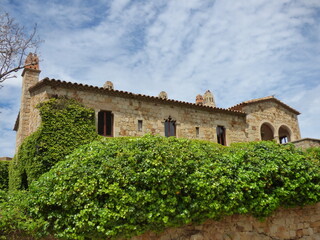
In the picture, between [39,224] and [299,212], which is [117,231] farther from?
[299,212]

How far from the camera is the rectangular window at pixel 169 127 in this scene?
17.6 meters

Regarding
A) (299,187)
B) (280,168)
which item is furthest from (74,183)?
(299,187)

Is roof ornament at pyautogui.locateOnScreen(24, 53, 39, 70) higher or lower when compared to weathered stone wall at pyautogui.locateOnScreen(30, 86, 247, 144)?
higher

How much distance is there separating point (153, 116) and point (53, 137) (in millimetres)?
5861

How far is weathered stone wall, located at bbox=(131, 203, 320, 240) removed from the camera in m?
9.32

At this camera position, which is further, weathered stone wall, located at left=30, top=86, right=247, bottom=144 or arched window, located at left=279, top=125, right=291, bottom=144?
arched window, located at left=279, top=125, right=291, bottom=144

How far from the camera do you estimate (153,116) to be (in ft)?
56.4

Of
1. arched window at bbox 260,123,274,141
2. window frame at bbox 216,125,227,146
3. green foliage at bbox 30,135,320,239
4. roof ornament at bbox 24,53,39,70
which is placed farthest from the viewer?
arched window at bbox 260,123,274,141

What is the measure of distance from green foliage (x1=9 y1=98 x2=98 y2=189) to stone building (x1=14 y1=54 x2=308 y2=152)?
694 mm

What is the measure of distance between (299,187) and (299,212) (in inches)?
51.5

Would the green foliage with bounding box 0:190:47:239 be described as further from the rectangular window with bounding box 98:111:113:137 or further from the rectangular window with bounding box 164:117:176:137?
the rectangular window with bounding box 164:117:176:137

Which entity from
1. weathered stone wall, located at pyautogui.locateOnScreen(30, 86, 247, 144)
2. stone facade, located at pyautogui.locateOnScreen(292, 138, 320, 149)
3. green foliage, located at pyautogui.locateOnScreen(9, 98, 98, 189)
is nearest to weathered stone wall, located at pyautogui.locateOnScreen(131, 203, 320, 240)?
stone facade, located at pyautogui.locateOnScreen(292, 138, 320, 149)

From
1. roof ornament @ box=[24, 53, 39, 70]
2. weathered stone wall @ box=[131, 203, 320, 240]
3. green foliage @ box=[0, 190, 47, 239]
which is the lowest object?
weathered stone wall @ box=[131, 203, 320, 240]

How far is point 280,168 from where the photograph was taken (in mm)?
10648
